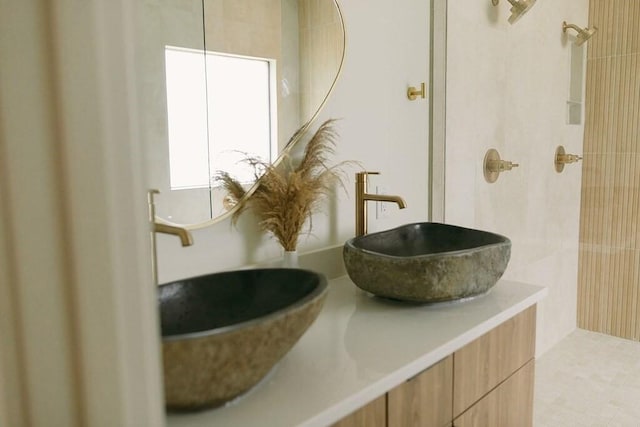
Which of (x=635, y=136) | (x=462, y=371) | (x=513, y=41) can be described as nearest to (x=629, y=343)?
(x=635, y=136)

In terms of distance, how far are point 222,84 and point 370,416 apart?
762mm

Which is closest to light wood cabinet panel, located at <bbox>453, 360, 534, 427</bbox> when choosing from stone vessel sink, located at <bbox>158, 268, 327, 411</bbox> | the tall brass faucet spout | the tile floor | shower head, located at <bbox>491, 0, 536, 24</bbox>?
stone vessel sink, located at <bbox>158, 268, 327, 411</bbox>

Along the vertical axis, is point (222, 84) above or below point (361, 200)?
above

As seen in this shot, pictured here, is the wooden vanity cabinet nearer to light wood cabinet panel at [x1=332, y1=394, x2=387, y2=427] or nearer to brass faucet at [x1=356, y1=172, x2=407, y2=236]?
light wood cabinet panel at [x1=332, y1=394, x2=387, y2=427]

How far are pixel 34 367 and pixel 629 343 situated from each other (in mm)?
3090

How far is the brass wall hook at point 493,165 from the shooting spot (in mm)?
2098

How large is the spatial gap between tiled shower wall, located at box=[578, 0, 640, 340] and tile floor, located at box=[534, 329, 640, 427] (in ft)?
0.64

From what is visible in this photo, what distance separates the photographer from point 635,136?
270cm

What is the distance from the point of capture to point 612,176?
2.80m

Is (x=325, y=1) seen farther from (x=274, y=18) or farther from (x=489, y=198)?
(x=489, y=198)

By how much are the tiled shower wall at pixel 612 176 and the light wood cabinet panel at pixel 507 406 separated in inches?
68.8

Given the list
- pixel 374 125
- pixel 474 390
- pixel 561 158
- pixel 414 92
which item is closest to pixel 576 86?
pixel 561 158

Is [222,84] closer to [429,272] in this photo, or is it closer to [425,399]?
[429,272]

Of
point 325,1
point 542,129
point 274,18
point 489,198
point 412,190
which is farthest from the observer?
point 542,129
